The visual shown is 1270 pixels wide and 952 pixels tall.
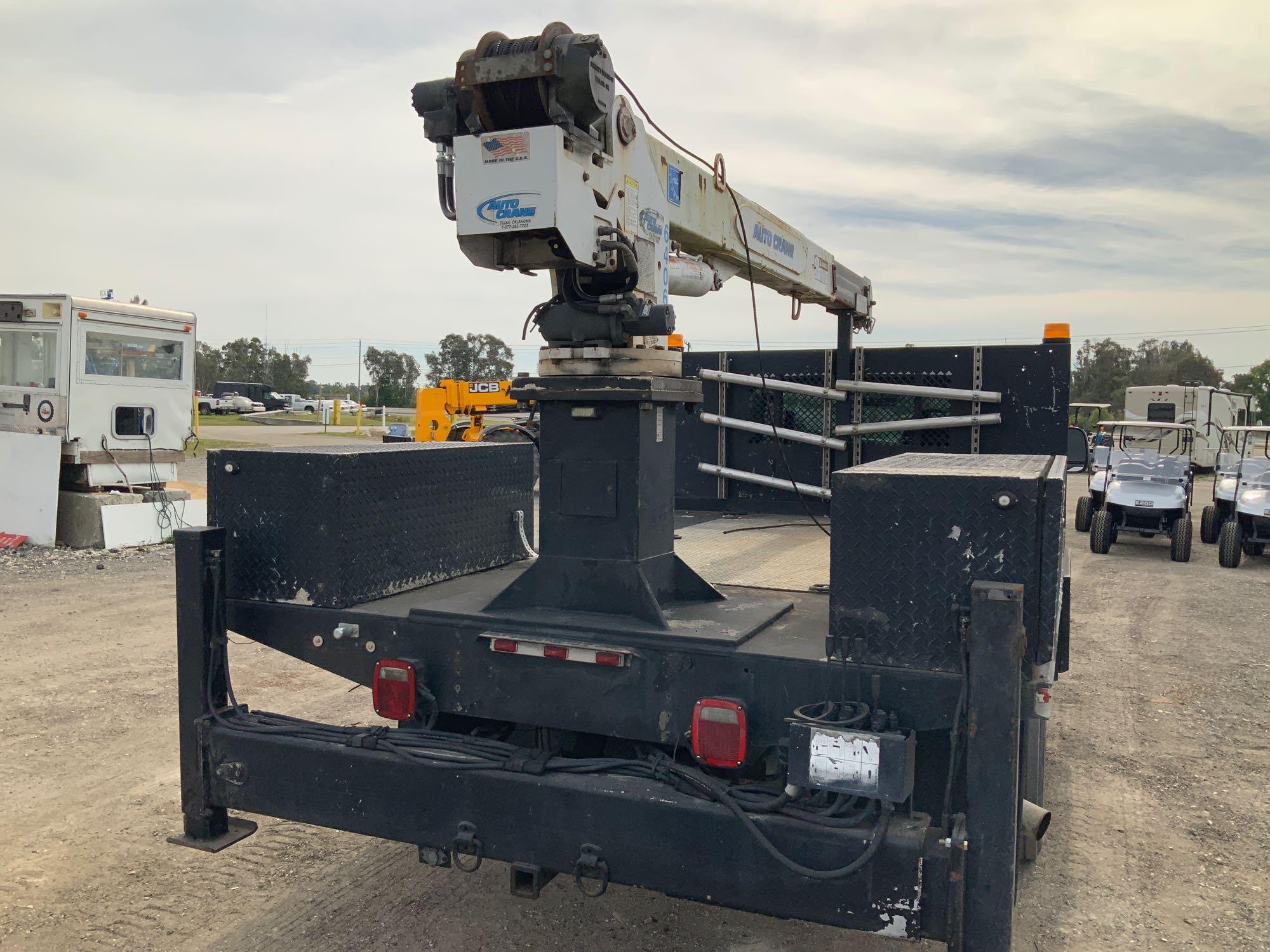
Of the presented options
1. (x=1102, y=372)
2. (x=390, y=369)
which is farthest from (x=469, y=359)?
(x=1102, y=372)

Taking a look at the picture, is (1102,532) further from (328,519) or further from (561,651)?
(328,519)

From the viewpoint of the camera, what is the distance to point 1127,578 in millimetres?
11664

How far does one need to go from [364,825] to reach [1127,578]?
1086 cm

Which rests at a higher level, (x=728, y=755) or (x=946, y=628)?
(x=946, y=628)

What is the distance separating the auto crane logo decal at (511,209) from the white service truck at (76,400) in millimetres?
10294

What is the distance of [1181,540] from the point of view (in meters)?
12.9

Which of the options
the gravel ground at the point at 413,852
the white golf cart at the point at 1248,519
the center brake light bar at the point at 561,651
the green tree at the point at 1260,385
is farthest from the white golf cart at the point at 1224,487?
the green tree at the point at 1260,385

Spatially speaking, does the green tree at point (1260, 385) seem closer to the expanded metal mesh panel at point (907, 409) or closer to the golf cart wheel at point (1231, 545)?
the golf cart wheel at point (1231, 545)

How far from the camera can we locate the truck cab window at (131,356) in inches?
465

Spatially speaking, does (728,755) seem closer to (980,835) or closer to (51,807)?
(980,835)

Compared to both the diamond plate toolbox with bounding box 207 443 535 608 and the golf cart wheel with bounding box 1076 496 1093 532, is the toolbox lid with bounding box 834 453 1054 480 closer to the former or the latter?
the diamond plate toolbox with bounding box 207 443 535 608

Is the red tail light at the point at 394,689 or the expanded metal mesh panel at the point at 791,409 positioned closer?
the red tail light at the point at 394,689

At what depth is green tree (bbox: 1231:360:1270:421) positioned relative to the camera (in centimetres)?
5931

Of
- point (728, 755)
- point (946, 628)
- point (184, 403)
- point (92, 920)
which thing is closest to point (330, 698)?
point (92, 920)
